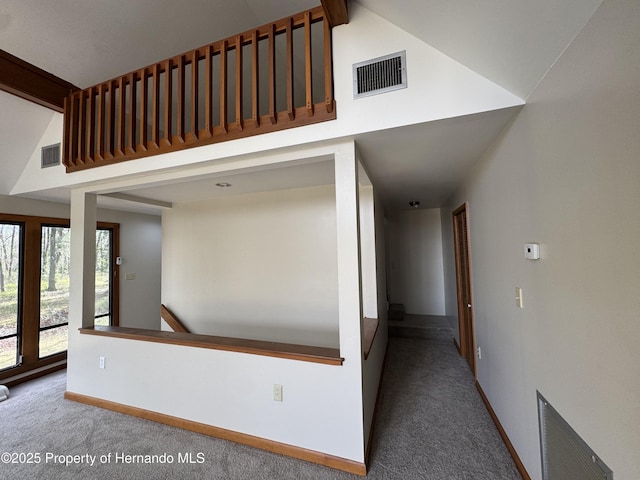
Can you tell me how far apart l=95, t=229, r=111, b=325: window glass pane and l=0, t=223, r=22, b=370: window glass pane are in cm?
89

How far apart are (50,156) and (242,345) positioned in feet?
9.75

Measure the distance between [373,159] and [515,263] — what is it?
128 cm

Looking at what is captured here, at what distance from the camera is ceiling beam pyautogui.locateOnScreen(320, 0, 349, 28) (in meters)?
1.55

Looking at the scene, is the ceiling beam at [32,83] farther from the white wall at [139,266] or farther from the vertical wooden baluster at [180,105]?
the white wall at [139,266]

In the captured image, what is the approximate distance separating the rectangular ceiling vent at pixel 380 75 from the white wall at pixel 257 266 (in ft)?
5.35

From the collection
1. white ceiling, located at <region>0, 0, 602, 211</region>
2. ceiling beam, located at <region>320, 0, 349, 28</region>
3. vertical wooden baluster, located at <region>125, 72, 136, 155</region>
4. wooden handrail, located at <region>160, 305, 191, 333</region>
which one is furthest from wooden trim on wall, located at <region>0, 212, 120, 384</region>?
ceiling beam, located at <region>320, 0, 349, 28</region>

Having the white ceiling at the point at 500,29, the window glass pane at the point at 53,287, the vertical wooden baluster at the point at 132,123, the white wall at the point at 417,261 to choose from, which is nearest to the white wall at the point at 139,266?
the window glass pane at the point at 53,287

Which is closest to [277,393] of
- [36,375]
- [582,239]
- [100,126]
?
[582,239]

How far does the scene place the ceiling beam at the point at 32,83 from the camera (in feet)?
7.15

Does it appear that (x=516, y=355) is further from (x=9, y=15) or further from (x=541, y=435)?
(x=9, y=15)

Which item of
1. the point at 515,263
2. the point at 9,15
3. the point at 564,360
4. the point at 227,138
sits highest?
the point at 9,15

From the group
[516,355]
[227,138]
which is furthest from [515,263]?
[227,138]

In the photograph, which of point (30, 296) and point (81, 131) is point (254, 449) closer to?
point (81, 131)

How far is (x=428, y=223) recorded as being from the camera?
5.29m
